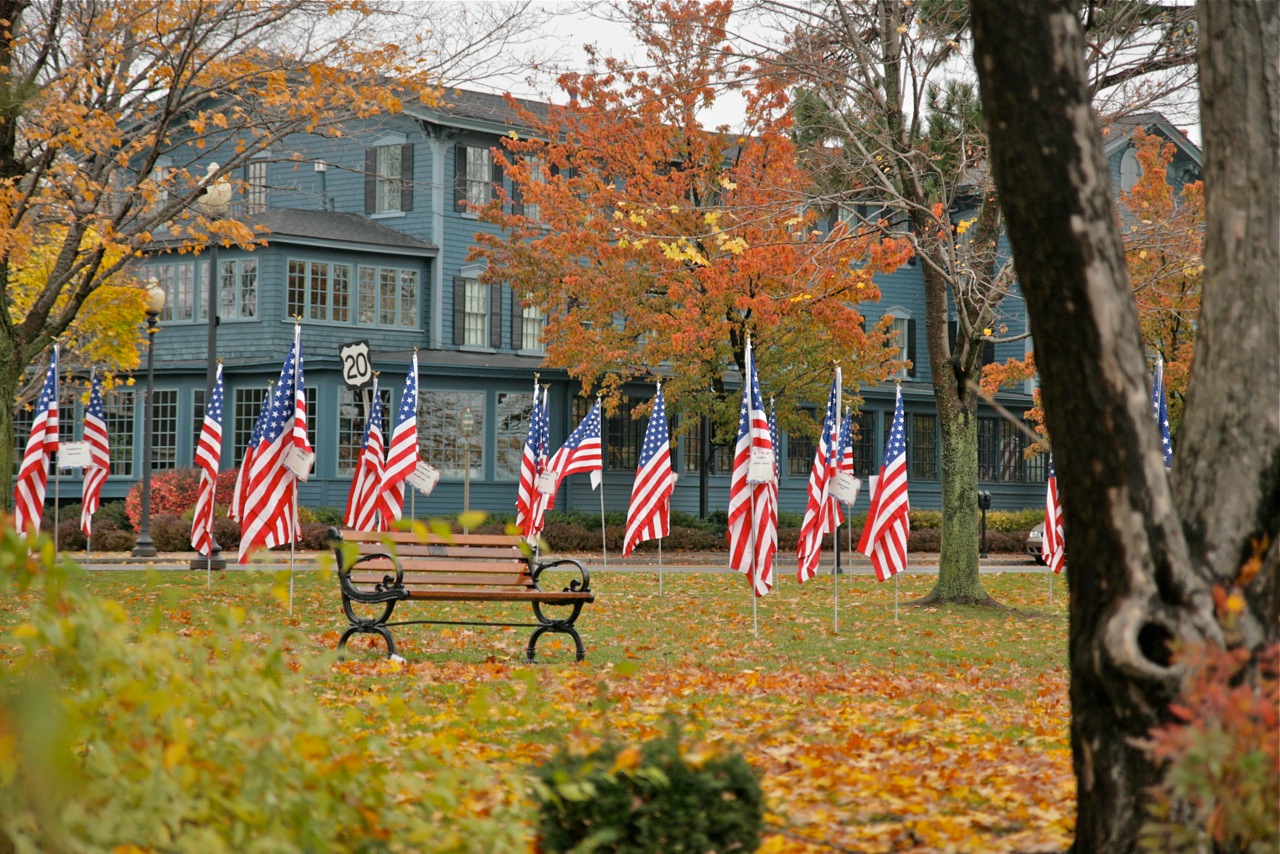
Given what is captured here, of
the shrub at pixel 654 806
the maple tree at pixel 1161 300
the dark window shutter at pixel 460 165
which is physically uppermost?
the dark window shutter at pixel 460 165

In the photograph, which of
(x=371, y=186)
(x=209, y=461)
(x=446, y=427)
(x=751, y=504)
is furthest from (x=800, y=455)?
(x=751, y=504)

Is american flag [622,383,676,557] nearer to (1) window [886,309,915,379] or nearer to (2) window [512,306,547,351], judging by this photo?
(2) window [512,306,547,351]

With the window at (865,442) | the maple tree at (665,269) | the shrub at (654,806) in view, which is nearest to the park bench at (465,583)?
the shrub at (654,806)

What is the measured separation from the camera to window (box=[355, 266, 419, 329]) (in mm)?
33938

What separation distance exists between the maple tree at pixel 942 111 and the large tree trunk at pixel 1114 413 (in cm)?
1136

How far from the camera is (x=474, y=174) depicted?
34781 millimetres

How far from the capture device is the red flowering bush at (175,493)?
2861cm

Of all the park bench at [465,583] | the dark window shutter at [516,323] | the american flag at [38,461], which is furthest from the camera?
the dark window shutter at [516,323]

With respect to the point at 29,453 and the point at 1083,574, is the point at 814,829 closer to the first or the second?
the point at 1083,574

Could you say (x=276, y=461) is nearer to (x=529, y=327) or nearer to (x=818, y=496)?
(x=818, y=496)

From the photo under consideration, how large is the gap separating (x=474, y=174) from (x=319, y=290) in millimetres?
5056

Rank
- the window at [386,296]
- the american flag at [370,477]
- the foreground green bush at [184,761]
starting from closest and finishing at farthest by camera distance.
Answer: the foreground green bush at [184,761], the american flag at [370,477], the window at [386,296]

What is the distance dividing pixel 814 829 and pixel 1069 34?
10.1 ft

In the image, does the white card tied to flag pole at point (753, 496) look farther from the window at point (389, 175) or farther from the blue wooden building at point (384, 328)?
the window at point (389, 175)
